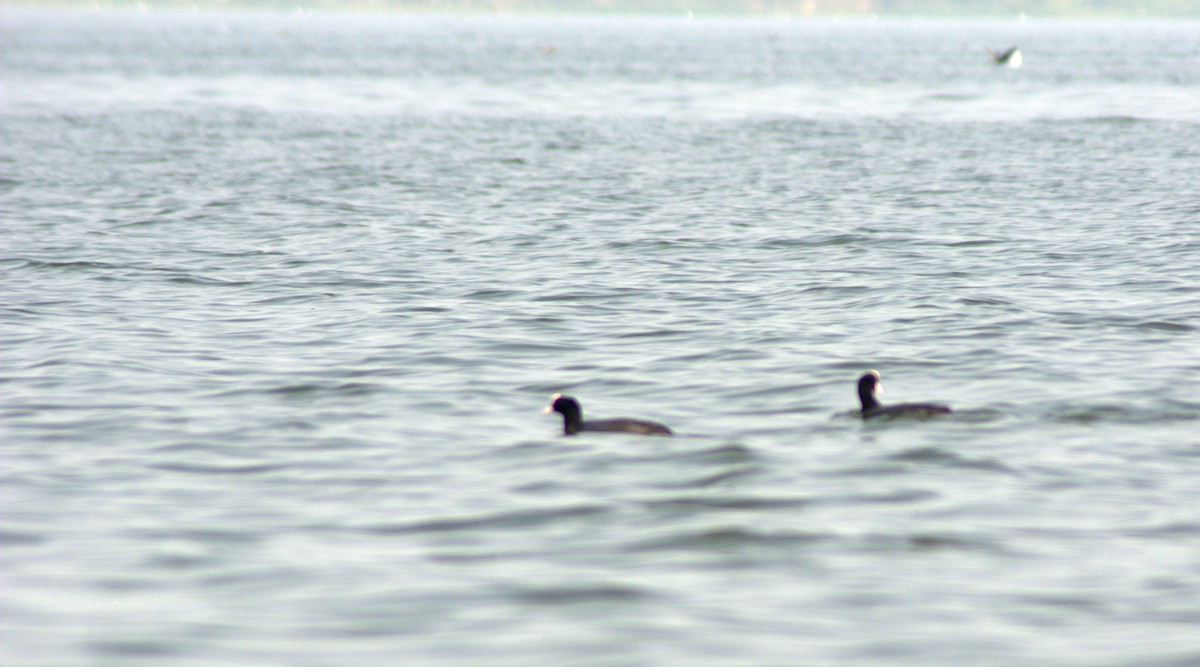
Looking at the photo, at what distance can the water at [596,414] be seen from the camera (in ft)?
31.0

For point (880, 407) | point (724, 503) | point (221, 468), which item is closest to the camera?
point (724, 503)

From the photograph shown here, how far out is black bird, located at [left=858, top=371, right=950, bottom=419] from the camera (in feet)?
45.8

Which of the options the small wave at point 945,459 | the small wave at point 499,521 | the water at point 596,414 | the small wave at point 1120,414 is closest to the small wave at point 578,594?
the water at point 596,414

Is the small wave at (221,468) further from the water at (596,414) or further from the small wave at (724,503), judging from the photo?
the small wave at (724,503)

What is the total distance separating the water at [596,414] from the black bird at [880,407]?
21 cm

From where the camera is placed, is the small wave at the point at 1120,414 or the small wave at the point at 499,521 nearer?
the small wave at the point at 499,521

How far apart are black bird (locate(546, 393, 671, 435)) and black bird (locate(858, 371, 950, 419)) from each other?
194 centimetres

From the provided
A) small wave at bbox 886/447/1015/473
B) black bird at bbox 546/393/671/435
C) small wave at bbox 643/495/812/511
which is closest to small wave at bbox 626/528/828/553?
small wave at bbox 643/495/812/511

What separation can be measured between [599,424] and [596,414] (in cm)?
109

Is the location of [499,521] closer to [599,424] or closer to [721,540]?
[721,540]

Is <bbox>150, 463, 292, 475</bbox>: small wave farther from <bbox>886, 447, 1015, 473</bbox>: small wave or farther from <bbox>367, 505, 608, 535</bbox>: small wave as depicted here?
<bbox>886, 447, 1015, 473</bbox>: small wave

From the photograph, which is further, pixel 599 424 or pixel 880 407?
pixel 880 407

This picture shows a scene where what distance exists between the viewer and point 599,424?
1358cm

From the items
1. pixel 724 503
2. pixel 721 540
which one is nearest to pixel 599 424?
pixel 724 503
